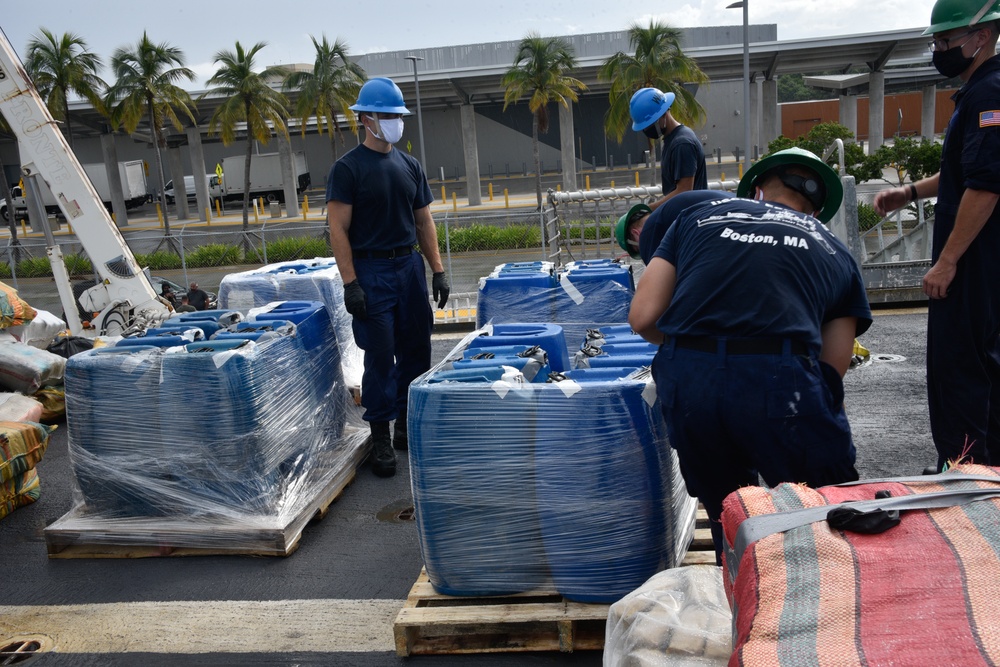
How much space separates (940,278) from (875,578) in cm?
230

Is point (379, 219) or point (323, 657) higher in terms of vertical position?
point (379, 219)

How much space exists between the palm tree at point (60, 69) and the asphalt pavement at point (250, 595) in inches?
1217

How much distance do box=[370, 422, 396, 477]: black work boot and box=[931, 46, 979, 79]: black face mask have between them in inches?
141

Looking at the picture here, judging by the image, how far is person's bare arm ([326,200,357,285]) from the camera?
5.10 meters

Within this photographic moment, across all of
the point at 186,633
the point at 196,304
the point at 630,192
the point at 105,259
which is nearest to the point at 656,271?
the point at 186,633

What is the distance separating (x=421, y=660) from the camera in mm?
3268

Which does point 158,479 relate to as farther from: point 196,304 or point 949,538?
point 196,304

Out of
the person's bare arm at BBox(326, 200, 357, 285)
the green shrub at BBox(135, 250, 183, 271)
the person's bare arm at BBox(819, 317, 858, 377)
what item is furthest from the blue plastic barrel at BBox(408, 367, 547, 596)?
the green shrub at BBox(135, 250, 183, 271)

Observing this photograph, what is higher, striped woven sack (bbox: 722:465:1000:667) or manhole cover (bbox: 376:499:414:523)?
striped woven sack (bbox: 722:465:1000:667)

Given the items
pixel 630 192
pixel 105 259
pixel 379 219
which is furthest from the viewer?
pixel 630 192

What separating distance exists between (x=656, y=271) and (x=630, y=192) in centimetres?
907

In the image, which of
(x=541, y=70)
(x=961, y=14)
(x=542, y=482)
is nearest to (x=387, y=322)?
(x=542, y=482)

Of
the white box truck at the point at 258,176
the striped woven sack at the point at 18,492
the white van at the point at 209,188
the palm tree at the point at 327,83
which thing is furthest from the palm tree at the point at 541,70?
the striped woven sack at the point at 18,492

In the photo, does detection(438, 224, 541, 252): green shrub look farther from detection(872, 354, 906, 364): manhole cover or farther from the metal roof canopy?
the metal roof canopy
